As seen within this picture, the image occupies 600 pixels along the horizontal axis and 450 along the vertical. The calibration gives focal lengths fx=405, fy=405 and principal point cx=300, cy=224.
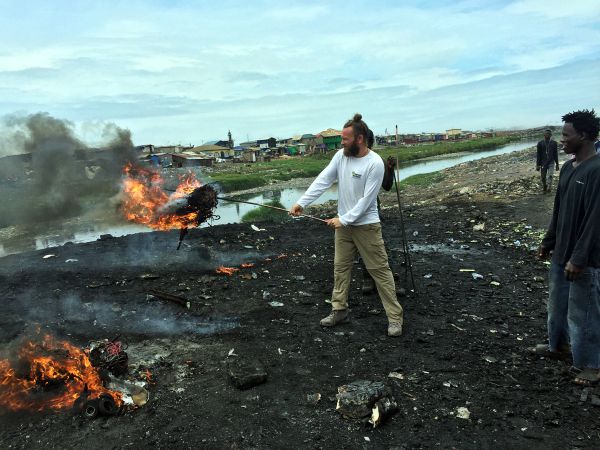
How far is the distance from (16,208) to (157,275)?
707 centimetres

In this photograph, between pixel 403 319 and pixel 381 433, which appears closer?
pixel 381 433

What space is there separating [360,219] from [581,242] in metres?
2.10

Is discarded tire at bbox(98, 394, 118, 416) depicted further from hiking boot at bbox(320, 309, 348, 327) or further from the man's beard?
the man's beard

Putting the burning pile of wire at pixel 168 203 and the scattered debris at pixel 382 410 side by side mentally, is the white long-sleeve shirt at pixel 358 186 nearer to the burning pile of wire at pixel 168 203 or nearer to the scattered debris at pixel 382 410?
the scattered debris at pixel 382 410

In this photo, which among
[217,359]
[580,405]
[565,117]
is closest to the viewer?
[580,405]

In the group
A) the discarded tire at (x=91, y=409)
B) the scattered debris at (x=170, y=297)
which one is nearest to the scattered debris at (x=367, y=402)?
the discarded tire at (x=91, y=409)

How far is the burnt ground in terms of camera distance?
315cm

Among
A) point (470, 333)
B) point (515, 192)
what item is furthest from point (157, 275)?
point (515, 192)

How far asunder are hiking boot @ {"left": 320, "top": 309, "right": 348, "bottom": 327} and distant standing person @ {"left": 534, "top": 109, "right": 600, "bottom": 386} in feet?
7.66

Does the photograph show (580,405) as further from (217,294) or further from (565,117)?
(217,294)

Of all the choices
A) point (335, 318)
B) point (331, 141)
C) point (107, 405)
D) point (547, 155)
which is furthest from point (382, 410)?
point (331, 141)

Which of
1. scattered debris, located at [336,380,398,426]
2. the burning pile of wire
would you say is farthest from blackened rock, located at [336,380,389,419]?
the burning pile of wire

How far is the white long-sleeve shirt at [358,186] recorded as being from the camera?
14.9 ft

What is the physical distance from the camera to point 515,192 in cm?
1381
